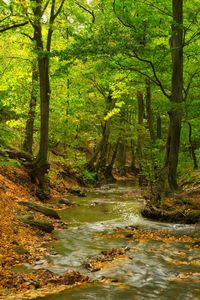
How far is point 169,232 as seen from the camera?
12062mm

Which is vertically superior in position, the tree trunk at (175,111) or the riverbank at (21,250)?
the tree trunk at (175,111)

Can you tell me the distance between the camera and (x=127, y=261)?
8.72 m

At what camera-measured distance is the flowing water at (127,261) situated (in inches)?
267

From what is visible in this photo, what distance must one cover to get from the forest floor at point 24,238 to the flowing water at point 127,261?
33 cm

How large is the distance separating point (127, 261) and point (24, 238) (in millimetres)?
2824

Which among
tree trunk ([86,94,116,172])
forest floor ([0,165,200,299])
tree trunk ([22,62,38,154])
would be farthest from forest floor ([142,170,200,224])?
tree trunk ([86,94,116,172])

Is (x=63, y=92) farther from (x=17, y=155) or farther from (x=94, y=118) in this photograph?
(x=17, y=155)

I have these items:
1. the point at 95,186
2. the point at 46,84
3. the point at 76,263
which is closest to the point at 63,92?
the point at 95,186

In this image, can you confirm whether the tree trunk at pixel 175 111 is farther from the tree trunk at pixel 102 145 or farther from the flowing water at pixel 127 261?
the tree trunk at pixel 102 145

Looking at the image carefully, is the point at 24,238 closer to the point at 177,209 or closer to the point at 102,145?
the point at 177,209

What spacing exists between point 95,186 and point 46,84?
10.9 meters

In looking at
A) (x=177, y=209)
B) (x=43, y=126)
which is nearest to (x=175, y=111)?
(x=177, y=209)

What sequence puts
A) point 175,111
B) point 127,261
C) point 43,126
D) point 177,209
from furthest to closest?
point 43,126 < point 175,111 < point 177,209 < point 127,261

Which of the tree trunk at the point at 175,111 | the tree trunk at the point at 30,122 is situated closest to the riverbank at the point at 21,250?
the tree trunk at the point at 175,111
